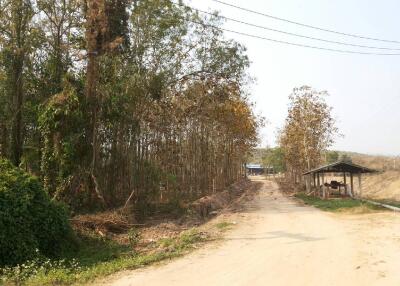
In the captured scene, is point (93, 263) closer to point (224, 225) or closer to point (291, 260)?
point (291, 260)

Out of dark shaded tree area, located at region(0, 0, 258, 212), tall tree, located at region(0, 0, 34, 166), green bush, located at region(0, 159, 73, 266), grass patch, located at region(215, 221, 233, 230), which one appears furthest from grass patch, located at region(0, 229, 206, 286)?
tall tree, located at region(0, 0, 34, 166)

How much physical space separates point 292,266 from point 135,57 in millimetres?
13203

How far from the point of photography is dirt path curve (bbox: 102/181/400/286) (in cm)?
825

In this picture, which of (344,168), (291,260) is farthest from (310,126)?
(291,260)

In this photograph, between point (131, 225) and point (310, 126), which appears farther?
point (310, 126)

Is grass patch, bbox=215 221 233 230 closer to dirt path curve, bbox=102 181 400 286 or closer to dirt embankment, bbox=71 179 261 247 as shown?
dirt path curve, bbox=102 181 400 286

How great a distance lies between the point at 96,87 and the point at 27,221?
7.00m

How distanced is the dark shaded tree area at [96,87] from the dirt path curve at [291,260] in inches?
243

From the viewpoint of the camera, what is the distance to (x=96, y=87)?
56.9ft

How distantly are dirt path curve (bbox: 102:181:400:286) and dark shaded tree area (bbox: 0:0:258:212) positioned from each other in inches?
243

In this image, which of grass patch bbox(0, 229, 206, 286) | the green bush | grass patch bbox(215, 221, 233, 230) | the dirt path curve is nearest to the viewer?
the dirt path curve

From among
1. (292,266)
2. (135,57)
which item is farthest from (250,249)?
(135,57)

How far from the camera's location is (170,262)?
9.97 m

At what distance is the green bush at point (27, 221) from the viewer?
10953 mm
